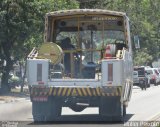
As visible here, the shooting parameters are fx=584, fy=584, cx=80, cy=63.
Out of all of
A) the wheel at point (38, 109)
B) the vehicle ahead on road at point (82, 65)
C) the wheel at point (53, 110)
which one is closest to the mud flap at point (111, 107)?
the vehicle ahead on road at point (82, 65)

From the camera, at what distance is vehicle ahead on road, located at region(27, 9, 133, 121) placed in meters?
16.7

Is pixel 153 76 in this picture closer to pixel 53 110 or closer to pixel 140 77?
pixel 140 77

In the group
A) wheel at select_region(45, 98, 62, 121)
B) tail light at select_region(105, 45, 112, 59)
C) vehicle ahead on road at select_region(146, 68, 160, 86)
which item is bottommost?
vehicle ahead on road at select_region(146, 68, 160, 86)

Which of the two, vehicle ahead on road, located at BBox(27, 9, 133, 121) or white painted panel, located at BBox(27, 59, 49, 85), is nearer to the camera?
vehicle ahead on road, located at BBox(27, 9, 133, 121)

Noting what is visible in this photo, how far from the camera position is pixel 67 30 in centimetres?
1903

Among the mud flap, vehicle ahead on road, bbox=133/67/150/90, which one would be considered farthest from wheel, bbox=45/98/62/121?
vehicle ahead on road, bbox=133/67/150/90

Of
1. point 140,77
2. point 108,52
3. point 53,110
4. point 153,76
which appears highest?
point 108,52

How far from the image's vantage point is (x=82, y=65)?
1812 cm

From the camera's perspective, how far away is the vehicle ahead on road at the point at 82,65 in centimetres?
1667

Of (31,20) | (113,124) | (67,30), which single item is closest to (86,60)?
(67,30)

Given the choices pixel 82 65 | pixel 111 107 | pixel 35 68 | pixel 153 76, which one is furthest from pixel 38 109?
pixel 153 76

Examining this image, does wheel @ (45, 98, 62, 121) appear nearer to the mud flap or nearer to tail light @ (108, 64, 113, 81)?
the mud flap

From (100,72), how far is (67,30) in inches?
105

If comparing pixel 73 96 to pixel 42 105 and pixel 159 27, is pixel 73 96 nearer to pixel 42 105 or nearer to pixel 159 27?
pixel 42 105
